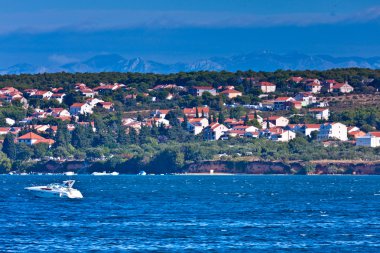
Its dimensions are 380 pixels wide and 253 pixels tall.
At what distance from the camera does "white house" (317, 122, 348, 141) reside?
605ft

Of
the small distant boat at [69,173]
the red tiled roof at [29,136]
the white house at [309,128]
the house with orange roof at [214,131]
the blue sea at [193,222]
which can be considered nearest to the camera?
the blue sea at [193,222]

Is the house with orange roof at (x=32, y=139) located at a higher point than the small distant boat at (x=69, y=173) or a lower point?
higher

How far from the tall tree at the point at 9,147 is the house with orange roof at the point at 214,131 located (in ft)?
111

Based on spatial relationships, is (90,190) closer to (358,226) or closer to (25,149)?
(358,226)

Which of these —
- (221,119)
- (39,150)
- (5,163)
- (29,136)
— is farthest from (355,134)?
(5,163)

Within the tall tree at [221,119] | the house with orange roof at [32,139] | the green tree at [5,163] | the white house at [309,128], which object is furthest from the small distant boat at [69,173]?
the white house at [309,128]

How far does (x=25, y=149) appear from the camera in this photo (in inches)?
7126

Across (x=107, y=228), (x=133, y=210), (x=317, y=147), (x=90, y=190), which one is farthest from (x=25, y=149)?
(x=107, y=228)

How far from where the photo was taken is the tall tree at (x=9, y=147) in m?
180

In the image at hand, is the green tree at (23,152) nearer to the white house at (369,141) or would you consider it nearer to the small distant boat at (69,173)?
the small distant boat at (69,173)

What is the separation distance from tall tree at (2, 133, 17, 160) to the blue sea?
74.3 m

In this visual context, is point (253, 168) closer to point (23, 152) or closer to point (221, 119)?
point (221, 119)

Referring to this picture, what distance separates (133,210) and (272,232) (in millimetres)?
19335

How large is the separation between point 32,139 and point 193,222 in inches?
4857
